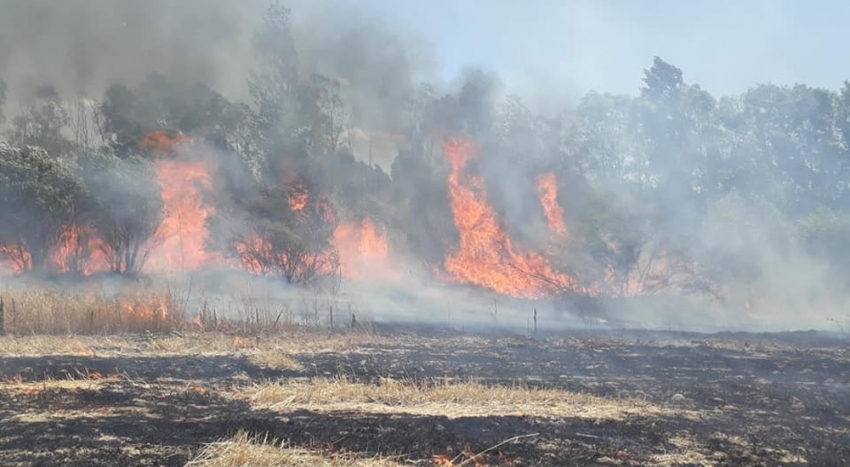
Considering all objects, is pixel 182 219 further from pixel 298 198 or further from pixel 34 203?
pixel 34 203

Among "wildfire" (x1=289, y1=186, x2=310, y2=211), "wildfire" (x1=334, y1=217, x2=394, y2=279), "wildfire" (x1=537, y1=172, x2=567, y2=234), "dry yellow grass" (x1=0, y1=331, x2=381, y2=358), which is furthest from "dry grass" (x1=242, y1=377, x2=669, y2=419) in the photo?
"wildfire" (x1=334, y1=217, x2=394, y2=279)

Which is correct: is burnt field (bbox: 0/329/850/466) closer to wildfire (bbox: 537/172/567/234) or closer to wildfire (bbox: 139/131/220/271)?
wildfire (bbox: 139/131/220/271)

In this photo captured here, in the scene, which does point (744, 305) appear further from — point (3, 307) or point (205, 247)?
point (3, 307)

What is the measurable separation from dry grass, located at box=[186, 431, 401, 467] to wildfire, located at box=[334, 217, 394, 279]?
83.0 ft

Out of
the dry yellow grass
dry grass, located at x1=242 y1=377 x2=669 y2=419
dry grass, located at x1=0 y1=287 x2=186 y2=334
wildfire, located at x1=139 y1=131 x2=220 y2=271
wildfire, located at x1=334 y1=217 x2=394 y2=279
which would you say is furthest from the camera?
wildfire, located at x1=334 y1=217 x2=394 y2=279

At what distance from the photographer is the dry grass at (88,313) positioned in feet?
55.3

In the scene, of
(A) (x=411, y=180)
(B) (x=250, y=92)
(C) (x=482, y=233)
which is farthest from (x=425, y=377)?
(B) (x=250, y=92)

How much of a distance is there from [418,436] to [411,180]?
30.1 m

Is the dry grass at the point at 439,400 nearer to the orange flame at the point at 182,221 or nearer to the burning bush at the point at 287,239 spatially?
the burning bush at the point at 287,239

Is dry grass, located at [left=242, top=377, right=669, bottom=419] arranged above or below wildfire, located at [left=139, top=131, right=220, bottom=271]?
below

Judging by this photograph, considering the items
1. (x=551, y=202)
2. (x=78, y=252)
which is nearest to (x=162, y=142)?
(x=78, y=252)

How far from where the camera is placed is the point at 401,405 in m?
9.96

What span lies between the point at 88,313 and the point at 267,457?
13047mm

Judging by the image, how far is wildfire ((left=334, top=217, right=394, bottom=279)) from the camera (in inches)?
1294
